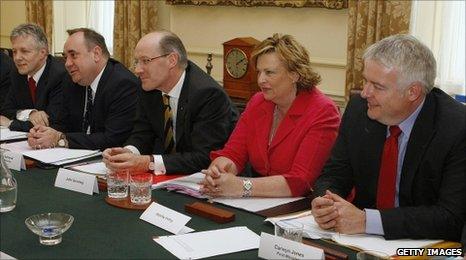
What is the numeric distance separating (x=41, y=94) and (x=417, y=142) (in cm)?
268

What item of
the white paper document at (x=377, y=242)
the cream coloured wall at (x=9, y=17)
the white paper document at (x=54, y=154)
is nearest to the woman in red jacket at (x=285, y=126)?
the white paper document at (x=377, y=242)

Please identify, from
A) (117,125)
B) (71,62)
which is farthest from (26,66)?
(117,125)

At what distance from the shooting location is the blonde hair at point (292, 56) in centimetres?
256

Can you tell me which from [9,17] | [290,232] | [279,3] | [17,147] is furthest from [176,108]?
[9,17]

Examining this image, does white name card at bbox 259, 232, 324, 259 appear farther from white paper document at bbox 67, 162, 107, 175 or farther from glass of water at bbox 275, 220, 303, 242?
white paper document at bbox 67, 162, 107, 175

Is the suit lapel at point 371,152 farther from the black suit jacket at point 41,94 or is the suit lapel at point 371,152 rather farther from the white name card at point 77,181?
the black suit jacket at point 41,94

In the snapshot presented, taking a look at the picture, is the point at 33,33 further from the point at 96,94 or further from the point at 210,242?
the point at 210,242

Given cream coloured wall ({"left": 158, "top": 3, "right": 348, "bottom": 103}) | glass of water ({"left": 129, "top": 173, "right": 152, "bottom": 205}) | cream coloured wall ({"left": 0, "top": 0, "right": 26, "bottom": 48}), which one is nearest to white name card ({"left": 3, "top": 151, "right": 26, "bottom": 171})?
glass of water ({"left": 129, "top": 173, "right": 152, "bottom": 205})

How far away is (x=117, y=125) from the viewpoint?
10.9ft

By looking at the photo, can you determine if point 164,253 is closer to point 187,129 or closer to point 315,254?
point 315,254

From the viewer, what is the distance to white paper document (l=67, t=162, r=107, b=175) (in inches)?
101

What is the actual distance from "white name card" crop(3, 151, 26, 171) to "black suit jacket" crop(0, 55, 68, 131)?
37.3 inches

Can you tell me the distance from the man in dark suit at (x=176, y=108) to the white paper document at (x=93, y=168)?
19 centimetres

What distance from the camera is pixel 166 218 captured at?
1.92 metres
